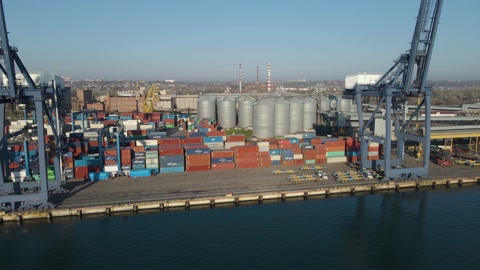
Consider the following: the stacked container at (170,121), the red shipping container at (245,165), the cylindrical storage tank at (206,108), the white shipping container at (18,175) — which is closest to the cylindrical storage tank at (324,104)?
the cylindrical storage tank at (206,108)

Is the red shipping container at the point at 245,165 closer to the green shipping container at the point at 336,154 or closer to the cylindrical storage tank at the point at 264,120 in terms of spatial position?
the green shipping container at the point at 336,154

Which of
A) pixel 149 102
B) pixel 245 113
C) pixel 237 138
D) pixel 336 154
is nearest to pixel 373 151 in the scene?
pixel 336 154

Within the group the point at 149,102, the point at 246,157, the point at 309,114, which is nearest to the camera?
the point at 246,157

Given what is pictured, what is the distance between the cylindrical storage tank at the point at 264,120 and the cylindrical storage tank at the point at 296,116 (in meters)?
3.24

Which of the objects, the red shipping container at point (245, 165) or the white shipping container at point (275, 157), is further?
the white shipping container at point (275, 157)

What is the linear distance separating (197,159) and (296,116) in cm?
1756

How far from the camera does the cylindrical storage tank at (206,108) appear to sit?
46.8 metres

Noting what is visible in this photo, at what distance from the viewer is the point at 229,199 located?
64.3ft

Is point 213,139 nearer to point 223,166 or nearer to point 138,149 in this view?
point 223,166

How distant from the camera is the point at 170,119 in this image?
47.3 m

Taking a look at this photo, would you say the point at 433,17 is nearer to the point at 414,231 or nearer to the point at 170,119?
the point at 414,231

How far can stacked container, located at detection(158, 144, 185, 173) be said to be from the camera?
2486 centimetres

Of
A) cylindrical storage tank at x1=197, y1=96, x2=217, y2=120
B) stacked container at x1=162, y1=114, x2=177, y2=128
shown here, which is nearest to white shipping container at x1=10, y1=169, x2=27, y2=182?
stacked container at x1=162, y1=114, x2=177, y2=128

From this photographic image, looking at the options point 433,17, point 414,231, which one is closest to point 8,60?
point 414,231
